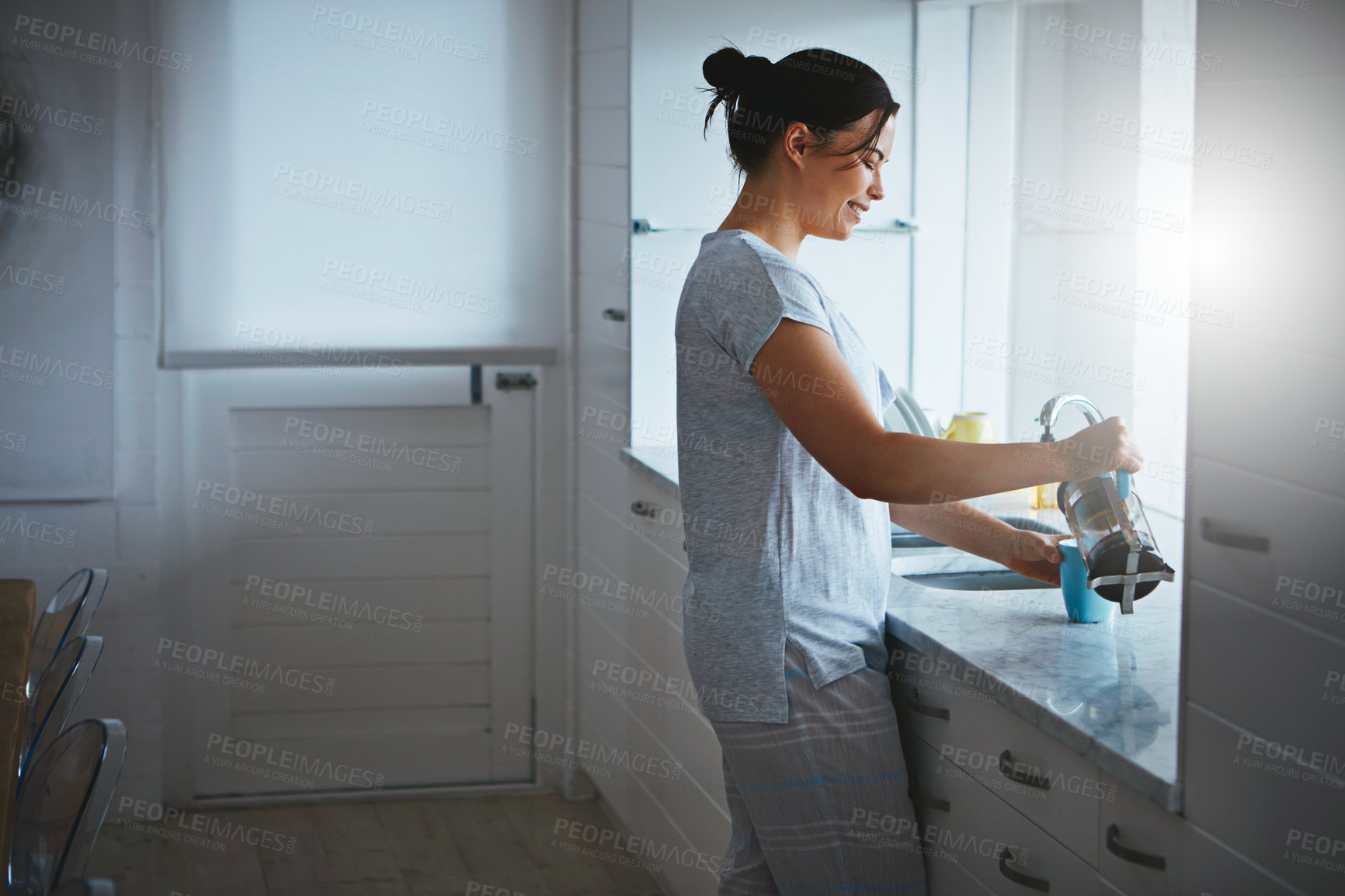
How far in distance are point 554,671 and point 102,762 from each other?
1.87m

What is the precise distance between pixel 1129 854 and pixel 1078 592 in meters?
0.43

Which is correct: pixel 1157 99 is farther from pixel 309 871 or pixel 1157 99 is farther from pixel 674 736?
pixel 309 871

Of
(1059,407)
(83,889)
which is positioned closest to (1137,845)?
(1059,407)

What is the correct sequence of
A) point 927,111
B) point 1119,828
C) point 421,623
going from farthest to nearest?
point 421,623 → point 927,111 → point 1119,828

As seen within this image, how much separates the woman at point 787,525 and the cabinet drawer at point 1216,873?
1.41ft

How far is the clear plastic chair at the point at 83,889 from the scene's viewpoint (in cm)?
131

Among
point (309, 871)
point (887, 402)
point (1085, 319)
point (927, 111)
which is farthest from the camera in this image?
point (309, 871)

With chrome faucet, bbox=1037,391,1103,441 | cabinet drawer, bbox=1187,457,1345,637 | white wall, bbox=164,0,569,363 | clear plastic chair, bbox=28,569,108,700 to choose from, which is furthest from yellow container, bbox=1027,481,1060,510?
clear plastic chair, bbox=28,569,108,700

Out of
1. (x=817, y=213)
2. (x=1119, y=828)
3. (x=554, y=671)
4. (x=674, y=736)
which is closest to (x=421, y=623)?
(x=554, y=671)

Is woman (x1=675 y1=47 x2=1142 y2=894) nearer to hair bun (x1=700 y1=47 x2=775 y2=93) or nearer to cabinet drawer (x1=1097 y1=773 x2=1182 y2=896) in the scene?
hair bun (x1=700 y1=47 x2=775 y2=93)

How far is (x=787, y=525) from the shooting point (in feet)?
4.70

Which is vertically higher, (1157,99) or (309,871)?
(1157,99)

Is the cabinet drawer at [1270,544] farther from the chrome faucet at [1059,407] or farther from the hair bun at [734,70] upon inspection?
the hair bun at [734,70]

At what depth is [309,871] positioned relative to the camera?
2.79m
